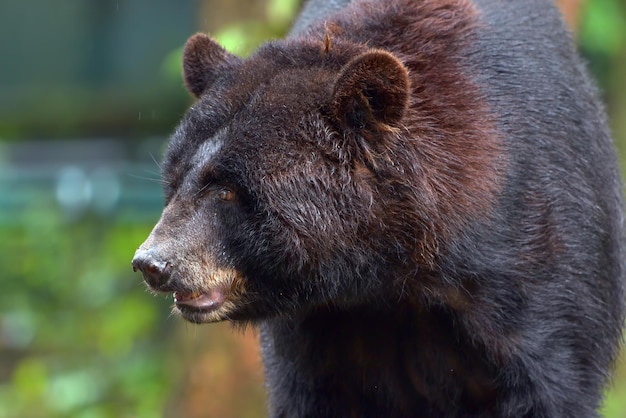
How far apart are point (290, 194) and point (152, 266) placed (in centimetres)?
57

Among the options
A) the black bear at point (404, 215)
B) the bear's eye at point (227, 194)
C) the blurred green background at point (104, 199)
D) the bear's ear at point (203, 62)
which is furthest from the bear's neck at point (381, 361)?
the blurred green background at point (104, 199)

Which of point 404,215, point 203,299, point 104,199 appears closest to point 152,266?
point 203,299

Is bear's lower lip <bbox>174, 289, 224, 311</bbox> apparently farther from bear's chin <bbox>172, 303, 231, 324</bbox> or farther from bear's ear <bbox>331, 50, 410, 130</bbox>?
bear's ear <bbox>331, 50, 410, 130</bbox>

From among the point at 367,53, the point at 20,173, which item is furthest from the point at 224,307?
the point at 20,173

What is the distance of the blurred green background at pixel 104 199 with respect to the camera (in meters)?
7.55

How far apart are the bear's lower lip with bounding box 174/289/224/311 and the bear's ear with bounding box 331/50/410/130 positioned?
81 centimetres

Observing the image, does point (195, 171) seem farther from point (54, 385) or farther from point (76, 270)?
point (76, 270)

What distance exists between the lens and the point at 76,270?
37.8ft

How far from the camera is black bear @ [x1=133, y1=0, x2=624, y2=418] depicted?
4.33m

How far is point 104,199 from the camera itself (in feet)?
37.8

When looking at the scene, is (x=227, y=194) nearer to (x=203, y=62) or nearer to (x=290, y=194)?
(x=290, y=194)

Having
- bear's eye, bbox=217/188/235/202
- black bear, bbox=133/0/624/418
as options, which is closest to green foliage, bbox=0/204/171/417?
black bear, bbox=133/0/624/418

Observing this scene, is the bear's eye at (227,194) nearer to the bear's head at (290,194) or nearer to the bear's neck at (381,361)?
the bear's head at (290,194)

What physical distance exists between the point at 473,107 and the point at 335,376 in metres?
1.28
